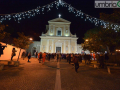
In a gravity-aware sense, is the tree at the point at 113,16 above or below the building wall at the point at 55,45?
above

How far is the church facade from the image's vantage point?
28644 millimetres

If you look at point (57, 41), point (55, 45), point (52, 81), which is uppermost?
point (57, 41)

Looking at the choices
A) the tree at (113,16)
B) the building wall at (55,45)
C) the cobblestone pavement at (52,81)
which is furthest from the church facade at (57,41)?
the cobblestone pavement at (52,81)

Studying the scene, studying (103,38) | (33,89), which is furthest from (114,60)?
(33,89)

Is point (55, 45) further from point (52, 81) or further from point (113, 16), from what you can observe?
point (52, 81)

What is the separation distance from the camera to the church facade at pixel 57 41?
28.6 metres

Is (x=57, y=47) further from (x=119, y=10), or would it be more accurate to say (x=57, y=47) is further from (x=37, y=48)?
(x=119, y=10)

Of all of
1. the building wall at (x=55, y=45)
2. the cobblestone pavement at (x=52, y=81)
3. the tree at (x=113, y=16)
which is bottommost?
the cobblestone pavement at (x=52, y=81)

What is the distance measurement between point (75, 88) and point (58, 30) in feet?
96.2

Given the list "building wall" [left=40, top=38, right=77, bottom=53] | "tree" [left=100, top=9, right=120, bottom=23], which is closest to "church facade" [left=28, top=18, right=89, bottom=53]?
"building wall" [left=40, top=38, right=77, bottom=53]

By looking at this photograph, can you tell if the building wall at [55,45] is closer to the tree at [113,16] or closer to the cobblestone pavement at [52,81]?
the tree at [113,16]

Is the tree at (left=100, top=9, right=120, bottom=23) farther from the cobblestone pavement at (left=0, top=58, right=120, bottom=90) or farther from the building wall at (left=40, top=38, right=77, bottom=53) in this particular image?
the building wall at (left=40, top=38, right=77, bottom=53)

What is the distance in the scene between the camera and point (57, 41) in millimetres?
29125

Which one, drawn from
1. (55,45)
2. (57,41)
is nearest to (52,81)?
(55,45)
